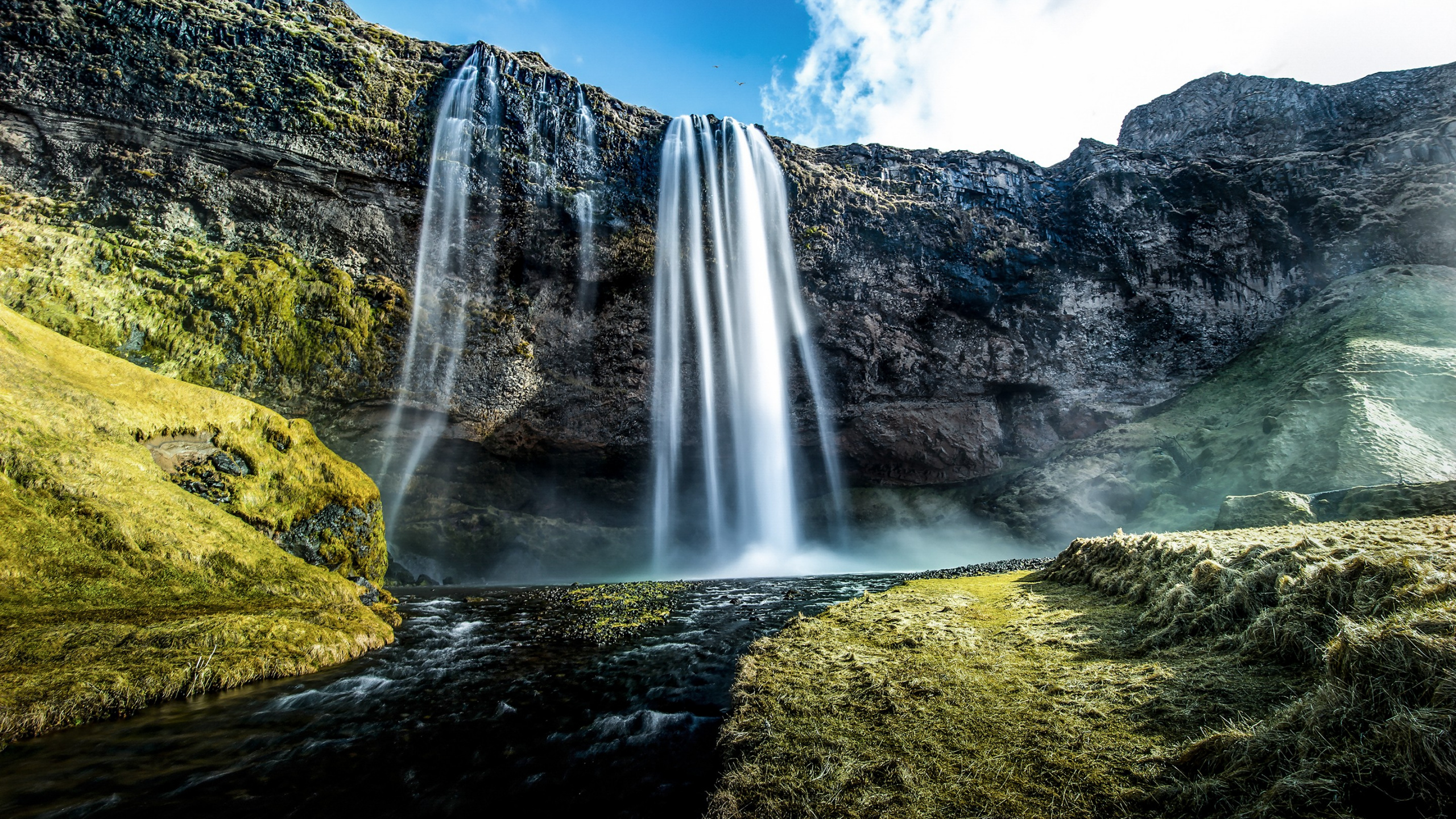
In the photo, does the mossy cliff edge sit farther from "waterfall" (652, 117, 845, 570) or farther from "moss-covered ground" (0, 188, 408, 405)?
"waterfall" (652, 117, 845, 570)

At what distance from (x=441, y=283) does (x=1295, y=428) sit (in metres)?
46.1

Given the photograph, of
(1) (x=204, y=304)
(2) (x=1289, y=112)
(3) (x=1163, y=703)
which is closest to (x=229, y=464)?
(1) (x=204, y=304)

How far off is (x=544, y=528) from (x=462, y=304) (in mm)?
14641

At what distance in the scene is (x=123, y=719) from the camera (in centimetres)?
630

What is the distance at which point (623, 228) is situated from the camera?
3105cm

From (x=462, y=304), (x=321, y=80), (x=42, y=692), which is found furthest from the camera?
(x=462, y=304)

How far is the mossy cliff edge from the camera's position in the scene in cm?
709

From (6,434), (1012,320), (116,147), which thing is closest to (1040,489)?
(1012,320)

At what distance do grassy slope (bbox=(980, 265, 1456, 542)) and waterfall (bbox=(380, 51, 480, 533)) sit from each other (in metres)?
35.8

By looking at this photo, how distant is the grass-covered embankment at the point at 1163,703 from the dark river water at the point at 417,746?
0.93m

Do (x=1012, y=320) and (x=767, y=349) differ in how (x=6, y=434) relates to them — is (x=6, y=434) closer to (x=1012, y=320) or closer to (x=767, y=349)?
(x=767, y=349)

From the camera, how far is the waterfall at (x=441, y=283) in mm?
27812

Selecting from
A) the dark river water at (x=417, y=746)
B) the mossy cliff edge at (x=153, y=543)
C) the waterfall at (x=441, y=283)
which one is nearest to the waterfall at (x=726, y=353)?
the waterfall at (x=441, y=283)

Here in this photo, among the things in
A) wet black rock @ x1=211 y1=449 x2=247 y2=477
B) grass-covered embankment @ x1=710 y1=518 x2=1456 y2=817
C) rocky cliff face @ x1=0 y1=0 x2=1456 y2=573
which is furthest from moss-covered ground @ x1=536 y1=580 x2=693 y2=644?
rocky cliff face @ x1=0 y1=0 x2=1456 y2=573
